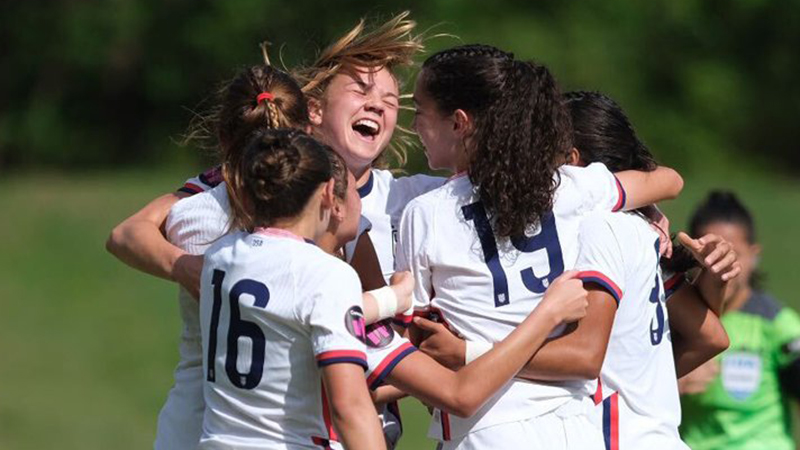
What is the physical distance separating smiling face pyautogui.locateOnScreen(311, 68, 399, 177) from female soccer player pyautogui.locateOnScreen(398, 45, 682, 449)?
0.60m

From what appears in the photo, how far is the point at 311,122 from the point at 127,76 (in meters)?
25.2

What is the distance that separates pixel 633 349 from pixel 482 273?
509 millimetres

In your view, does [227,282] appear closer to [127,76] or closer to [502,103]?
[502,103]

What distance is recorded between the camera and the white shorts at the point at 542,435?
145 inches

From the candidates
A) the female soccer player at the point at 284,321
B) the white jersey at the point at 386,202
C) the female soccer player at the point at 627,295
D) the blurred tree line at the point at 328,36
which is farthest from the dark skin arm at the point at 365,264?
the blurred tree line at the point at 328,36

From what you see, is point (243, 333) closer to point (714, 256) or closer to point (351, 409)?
point (351, 409)

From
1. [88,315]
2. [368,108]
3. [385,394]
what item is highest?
[368,108]

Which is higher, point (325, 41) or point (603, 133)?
point (325, 41)

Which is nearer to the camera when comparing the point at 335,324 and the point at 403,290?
the point at 335,324

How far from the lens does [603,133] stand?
4105 millimetres

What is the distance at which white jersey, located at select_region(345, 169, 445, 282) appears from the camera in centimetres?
434

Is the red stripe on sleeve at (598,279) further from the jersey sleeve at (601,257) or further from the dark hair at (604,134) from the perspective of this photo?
the dark hair at (604,134)

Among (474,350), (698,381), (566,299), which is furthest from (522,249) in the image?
(698,381)

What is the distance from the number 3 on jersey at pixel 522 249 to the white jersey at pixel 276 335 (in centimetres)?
41
